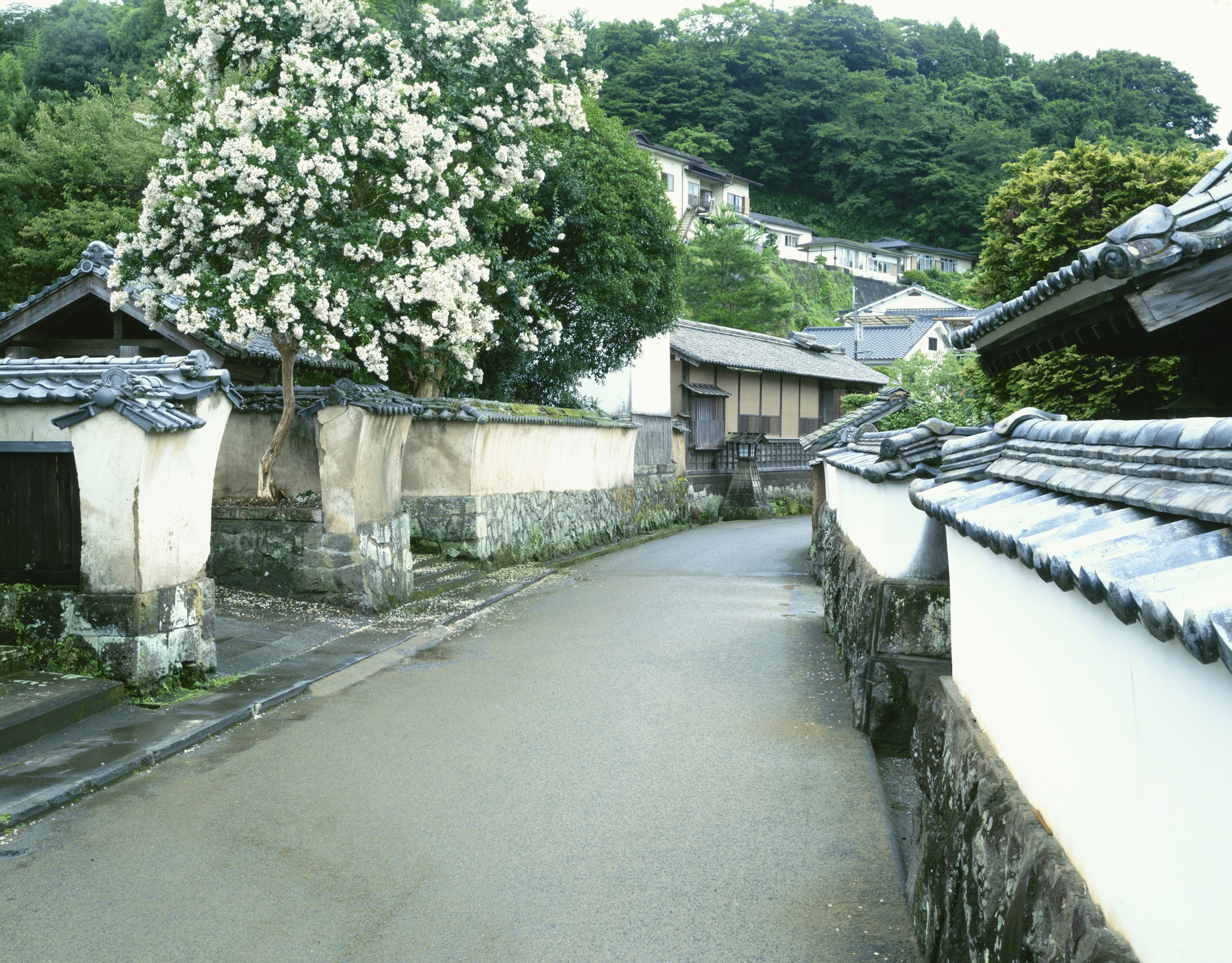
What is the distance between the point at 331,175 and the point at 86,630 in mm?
6669

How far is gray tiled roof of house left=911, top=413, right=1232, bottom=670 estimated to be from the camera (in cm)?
206

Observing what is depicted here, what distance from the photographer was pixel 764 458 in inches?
1544

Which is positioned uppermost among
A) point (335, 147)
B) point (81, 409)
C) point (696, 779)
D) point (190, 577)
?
point (335, 147)

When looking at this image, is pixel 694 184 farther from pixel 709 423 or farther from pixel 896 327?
pixel 709 423

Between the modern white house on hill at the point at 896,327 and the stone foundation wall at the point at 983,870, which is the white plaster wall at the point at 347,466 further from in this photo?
the modern white house on hill at the point at 896,327

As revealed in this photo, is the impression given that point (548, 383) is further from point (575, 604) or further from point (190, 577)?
point (190, 577)

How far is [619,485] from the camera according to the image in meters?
Result: 28.6

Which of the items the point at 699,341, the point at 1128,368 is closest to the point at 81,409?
the point at 1128,368

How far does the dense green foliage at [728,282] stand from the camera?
46.2 metres

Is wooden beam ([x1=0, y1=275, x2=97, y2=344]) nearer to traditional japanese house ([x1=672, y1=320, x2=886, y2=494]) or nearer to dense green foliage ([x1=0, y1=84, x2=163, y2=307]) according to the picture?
dense green foliage ([x1=0, y1=84, x2=163, y2=307])

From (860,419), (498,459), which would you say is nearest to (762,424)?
(860,419)

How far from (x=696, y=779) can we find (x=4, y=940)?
4328 millimetres

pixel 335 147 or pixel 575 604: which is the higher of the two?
pixel 335 147

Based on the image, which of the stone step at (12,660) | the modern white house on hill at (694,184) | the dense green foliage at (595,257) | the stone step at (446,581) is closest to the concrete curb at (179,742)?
→ the stone step at (446,581)
